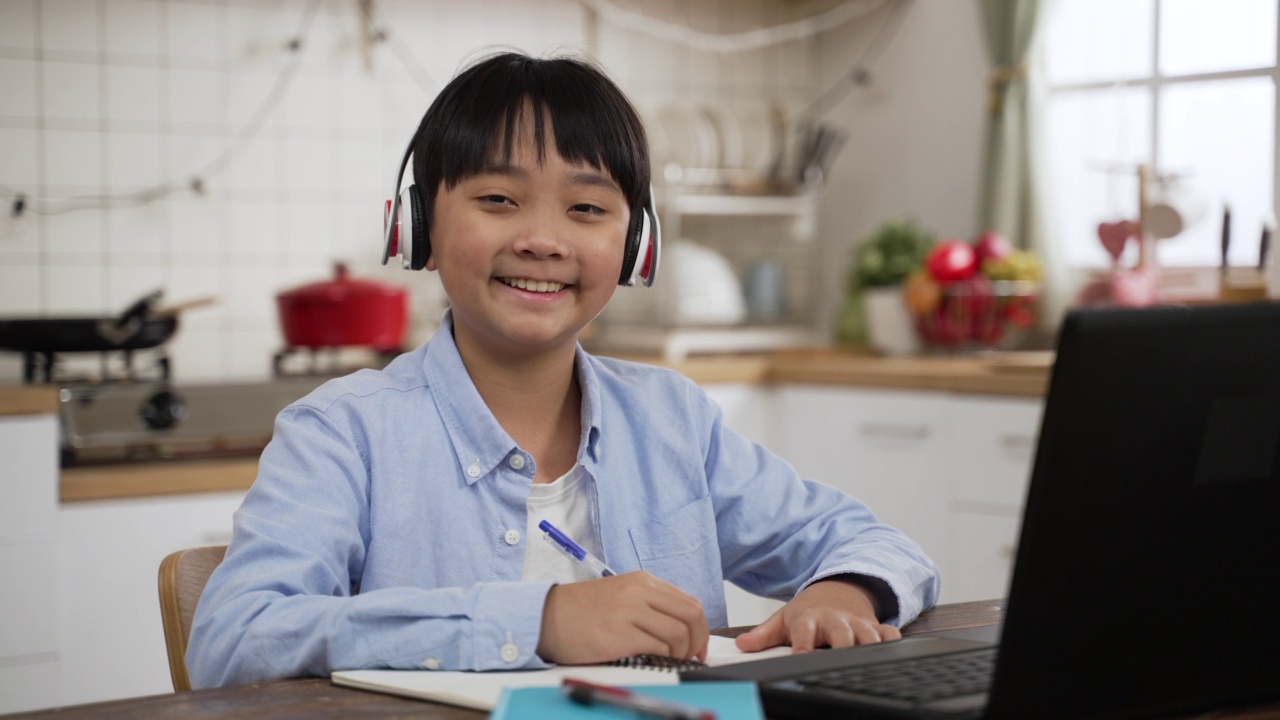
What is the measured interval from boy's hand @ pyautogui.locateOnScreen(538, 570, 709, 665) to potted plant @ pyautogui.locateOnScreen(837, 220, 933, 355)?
2155 millimetres

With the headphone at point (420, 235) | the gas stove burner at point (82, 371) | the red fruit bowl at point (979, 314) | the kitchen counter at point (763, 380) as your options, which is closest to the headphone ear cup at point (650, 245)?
the headphone at point (420, 235)

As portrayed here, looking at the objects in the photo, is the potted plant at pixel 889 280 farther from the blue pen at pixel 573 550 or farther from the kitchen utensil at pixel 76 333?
the blue pen at pixel 573 550

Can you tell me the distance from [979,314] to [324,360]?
4.61ft

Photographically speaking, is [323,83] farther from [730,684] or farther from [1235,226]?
[730,684]

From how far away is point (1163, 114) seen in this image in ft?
9.36

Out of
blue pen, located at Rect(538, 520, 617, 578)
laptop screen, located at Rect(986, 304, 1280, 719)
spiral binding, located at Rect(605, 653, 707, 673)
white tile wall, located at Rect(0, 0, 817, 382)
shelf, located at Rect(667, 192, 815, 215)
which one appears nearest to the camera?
laptop screen, located at Rect(986, 304, 1280, 719)

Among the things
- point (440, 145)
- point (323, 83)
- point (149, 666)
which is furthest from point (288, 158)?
point (440, 145)

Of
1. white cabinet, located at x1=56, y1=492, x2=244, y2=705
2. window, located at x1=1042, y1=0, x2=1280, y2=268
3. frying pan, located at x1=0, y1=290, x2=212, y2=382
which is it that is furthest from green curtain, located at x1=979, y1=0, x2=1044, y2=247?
white cabinet, located at x1=56, y1=492, x2=244, y2=705

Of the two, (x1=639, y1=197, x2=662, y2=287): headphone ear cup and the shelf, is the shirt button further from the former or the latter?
the shelf

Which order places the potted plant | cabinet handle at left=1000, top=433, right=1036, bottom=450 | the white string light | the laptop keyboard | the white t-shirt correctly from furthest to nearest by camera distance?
the white string light
the potted plant
cabinet handle at left=1000, top=433, right=1036, bottom=450
the white t-shirt
the laptop keyboard

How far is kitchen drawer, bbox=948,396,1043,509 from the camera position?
2.41 meters

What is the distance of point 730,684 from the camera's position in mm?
712

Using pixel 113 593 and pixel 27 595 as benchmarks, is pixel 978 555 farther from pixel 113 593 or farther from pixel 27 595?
pixel 27 595

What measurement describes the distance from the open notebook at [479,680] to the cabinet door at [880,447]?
1789 mm
